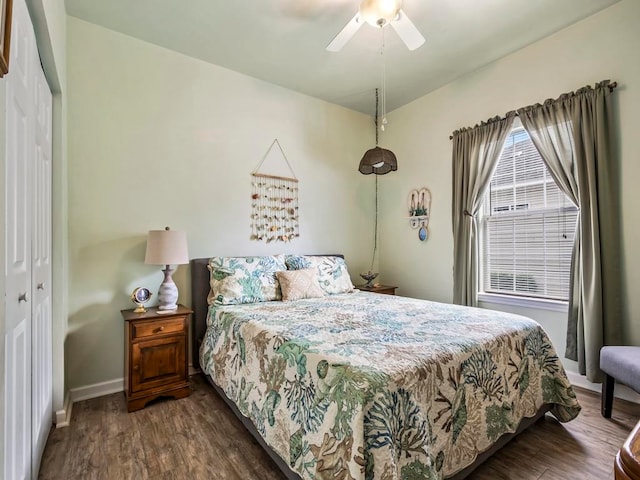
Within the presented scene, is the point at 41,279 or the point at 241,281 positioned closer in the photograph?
the point at 41,279

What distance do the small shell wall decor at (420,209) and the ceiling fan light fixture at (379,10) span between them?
6.93 ft

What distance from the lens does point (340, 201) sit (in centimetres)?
411

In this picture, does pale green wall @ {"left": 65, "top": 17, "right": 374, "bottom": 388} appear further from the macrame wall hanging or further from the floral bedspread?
the floral bedspread

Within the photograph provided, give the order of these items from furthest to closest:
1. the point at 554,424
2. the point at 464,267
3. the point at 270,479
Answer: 1. the point at 464,267
2. the point at 554,424
3. the point at 270,479

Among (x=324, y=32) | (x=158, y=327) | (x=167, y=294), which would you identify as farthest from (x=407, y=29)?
(x=158, y=327)

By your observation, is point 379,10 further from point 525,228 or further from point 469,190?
point 525,228

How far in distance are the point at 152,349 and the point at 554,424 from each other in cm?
285

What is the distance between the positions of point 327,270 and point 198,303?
4.24 ft

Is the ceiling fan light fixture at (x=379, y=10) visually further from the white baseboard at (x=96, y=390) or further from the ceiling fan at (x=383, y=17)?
the white baseboard at (x=96, y=390)

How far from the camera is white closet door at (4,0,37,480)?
41.9 inches

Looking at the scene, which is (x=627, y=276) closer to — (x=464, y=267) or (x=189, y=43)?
(x=464, y=267)

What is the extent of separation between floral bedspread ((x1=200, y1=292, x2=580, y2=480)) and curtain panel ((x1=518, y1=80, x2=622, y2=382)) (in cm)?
77

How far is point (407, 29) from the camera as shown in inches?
83.9

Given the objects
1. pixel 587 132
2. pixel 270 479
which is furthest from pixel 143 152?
pixel 587 132
